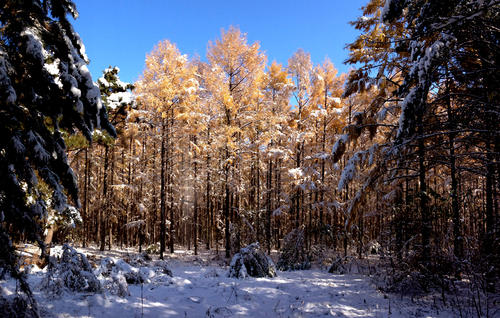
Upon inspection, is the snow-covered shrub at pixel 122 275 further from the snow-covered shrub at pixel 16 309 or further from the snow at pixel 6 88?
the snow at pixel 6 88

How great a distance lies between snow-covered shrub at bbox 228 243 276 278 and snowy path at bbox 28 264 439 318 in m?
Answer: 0.67

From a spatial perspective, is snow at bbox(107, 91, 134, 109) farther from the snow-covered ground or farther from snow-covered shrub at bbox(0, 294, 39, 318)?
snow-covered shrub at bbox(0, 294, 39, 318)

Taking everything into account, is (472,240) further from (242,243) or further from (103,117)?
(242,243)

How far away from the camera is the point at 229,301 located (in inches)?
239

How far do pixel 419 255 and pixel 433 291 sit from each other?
1.06m

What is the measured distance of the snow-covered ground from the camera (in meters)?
5.04

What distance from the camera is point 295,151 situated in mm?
16234

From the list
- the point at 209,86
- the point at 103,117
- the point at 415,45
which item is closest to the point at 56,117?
the point at 103,117

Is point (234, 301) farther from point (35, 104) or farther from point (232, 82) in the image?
point (232, 82)

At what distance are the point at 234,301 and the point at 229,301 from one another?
0.37 ft

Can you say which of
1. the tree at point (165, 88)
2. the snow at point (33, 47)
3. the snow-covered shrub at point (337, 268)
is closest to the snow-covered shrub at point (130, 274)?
the snow at point (33, 47)

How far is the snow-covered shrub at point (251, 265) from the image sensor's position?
876cm

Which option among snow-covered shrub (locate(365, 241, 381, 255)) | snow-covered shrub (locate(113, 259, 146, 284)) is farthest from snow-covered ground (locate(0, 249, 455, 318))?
snow-covered shrub (locate(365, 241, 381, 255))

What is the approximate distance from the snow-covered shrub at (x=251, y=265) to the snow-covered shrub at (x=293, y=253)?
318 centimetres
